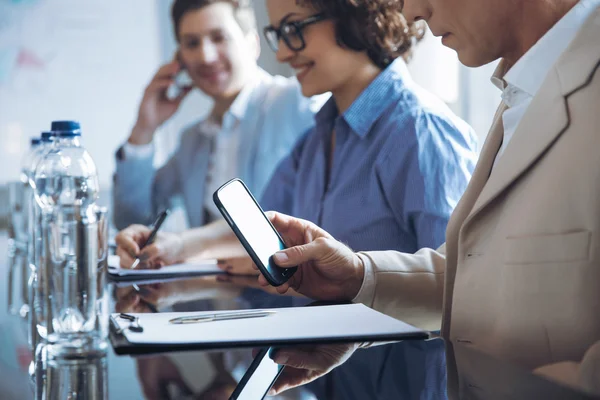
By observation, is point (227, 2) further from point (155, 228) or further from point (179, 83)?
point (155, 228)

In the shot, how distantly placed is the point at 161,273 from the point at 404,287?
1.92 ft

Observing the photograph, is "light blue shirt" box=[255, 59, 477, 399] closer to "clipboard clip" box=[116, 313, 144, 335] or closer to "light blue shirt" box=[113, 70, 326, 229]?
"clipboard clip" box=[116, 313, 144, 335]

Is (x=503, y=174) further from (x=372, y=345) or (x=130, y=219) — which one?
(x=130, y=219)

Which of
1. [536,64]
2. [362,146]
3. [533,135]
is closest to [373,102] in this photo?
[362,146]

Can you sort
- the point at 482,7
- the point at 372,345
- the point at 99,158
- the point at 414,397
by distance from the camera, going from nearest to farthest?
1. the point at 414,397
2. the point at 372,345
3. the point at 482,7
4. the point at 99,158

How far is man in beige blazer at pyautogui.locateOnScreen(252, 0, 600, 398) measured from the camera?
2.52ft

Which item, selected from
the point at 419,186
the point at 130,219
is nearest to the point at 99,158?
the point at 130,219

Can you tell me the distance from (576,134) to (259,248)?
0.44 meters

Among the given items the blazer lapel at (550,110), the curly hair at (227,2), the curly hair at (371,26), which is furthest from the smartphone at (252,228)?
the curly hair at (227,2)

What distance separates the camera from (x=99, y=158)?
14.4 ft

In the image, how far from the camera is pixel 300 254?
1.05 meters

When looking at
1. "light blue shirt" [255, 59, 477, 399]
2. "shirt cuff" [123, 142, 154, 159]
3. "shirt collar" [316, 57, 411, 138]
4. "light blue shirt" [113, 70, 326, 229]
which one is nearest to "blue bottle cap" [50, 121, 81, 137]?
"light blue shirt" [255, 59, 477, 399]

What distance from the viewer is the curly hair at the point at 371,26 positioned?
187cm

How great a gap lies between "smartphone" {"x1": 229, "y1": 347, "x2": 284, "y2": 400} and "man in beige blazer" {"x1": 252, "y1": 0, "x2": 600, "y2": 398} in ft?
0.04
